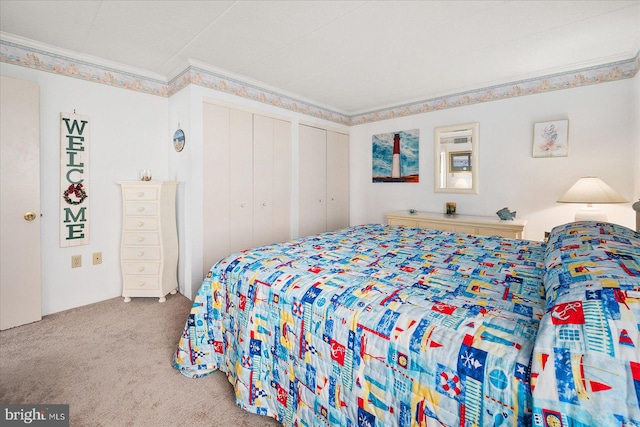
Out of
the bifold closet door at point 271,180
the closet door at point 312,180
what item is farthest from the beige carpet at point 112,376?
the closet door at point 312,180

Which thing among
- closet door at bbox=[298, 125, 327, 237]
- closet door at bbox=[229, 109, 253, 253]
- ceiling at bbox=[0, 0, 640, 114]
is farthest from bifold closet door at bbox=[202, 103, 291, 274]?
ceiling at bbox=[0, 0, 640, 114]

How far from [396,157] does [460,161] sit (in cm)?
94

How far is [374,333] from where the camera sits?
3.65ft

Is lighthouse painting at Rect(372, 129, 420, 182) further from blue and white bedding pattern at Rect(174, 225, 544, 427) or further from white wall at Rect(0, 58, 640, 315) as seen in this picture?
blue and white bedding pattern at Rect(174, 225, 544, 427)

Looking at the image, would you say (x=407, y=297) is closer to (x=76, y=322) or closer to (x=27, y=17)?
(x=76, y=322)

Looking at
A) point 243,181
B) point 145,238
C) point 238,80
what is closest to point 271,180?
point 243,181

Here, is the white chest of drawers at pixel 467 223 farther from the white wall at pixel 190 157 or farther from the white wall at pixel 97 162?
the white wall at pixel 97 162

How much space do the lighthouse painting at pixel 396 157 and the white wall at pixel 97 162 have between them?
3002 mm

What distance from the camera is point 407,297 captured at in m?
1.24

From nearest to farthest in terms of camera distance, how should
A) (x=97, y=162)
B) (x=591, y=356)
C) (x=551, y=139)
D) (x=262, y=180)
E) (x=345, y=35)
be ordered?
(x=591, y=356) → (x=345, y=35) → (x=97, y=162) → (x=551, y=139) → (x=262, y=180)

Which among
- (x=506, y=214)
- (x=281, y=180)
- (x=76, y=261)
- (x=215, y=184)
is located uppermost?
(x=281, y=180)

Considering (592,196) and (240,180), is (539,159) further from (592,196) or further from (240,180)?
(240,180)

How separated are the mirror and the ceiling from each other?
660 mm

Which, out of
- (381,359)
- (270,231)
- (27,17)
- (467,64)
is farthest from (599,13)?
(27,17)
